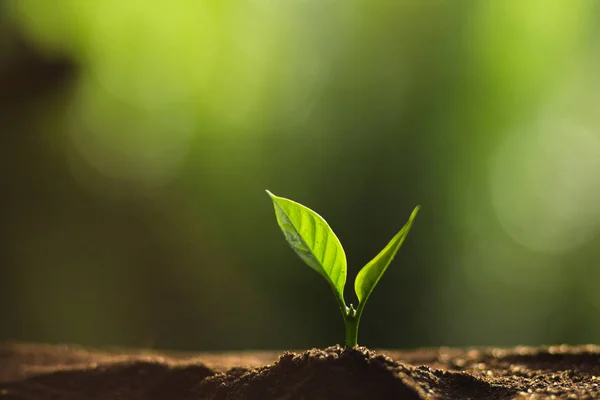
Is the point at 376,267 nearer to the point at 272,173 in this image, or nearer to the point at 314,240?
the point at 314,240

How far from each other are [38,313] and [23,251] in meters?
0.50

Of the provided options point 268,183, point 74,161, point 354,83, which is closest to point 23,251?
point 74,161

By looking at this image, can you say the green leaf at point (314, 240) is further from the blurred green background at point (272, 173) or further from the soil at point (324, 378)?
the blurred green background at point (272, 173)

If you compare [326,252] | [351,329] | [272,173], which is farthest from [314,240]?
[272,173]

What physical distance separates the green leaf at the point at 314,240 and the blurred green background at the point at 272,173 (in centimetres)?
327

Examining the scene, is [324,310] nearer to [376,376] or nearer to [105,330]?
[105,330]

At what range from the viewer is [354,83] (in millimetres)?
4961

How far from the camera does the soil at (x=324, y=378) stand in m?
0.89

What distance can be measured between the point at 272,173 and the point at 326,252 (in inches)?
152

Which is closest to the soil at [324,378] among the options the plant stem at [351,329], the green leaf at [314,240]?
the plant stem at [351,329]

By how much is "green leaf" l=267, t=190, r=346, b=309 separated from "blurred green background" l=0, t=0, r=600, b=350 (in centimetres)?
327

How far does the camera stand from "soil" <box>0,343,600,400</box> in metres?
0.89

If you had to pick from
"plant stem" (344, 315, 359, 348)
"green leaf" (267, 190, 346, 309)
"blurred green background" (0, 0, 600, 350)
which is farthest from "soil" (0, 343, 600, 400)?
"blurred green background" (0, 0, 600, 350)

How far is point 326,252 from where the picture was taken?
1.01m
